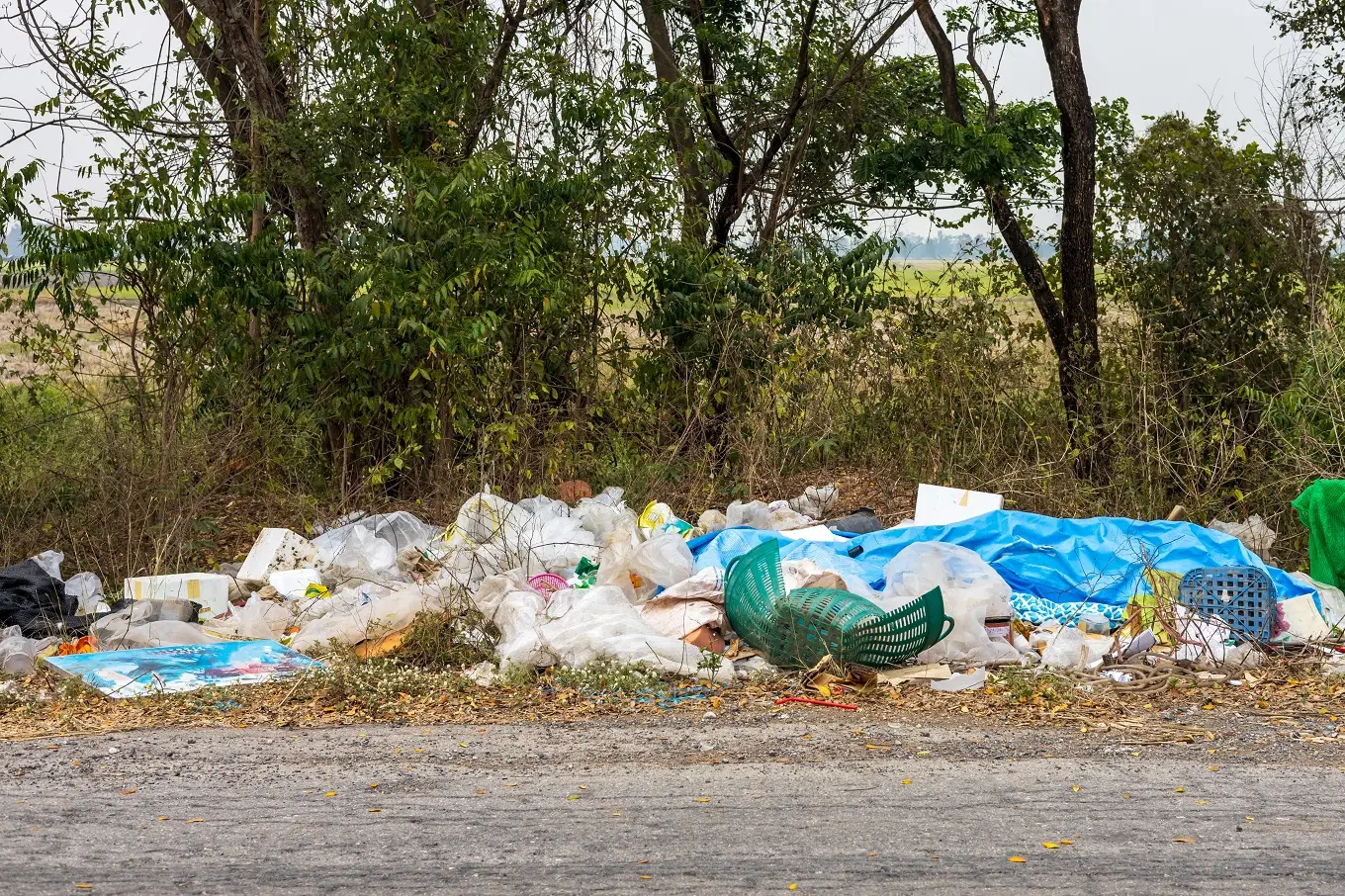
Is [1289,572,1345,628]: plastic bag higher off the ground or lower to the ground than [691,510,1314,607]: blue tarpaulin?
lower

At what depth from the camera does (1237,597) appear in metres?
5.88

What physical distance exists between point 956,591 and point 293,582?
3655mm

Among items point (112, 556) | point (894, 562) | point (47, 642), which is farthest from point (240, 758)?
point (112, 556)

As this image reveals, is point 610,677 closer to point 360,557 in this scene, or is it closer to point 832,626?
point 832,626

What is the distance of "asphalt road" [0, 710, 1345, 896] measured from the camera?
3.25m

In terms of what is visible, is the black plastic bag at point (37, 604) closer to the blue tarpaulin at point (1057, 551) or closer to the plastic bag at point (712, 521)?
the blue tarpaulin at point (1057, 551)

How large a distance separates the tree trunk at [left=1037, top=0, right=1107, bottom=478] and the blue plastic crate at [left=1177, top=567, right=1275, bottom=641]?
317 cm

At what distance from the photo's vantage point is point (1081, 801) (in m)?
3.83

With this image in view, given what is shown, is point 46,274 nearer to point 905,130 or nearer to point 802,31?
point 802,31

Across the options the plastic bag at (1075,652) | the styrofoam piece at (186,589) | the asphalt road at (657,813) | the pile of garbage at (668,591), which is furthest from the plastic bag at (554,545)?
the plastic bag at (1075,652)

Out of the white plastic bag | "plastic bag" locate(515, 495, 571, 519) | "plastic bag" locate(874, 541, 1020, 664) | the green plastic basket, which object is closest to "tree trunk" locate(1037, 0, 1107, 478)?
"plastic bag" locate(874, 541, 1020, 664)

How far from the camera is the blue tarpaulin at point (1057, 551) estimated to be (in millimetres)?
6398

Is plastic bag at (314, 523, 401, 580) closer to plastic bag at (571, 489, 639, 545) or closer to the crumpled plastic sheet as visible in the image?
plastic bag at (571, 489, 639, 545)

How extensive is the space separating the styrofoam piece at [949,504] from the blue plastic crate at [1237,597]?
145 cm
